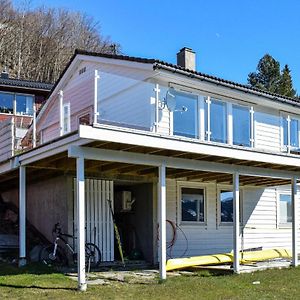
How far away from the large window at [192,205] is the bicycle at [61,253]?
357 centimetres

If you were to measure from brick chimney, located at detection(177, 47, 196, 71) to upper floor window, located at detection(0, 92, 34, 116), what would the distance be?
1666 centimetres

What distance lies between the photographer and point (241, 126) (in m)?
14.4

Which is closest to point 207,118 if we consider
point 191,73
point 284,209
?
point 191,73

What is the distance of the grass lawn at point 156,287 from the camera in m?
9.34

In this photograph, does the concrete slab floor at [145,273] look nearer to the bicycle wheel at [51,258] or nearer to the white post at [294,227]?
the white post at [294,227]

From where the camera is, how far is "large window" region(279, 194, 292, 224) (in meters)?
18.8

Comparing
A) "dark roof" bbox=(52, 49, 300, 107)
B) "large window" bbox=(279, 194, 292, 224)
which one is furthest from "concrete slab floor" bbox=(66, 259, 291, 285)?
"dark roof" bbox=(52, 49, 300, 107)

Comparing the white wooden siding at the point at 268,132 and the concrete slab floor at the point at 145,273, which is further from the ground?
the white wooden siding at the point at 268,132

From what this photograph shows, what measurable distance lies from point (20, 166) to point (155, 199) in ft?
13.2

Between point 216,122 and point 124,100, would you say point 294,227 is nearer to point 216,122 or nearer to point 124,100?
point 216,122

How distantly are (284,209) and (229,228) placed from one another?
3.07 meters

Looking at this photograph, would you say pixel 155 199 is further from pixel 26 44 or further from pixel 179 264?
pixel 26 44

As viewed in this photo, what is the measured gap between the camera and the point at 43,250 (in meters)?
13.5

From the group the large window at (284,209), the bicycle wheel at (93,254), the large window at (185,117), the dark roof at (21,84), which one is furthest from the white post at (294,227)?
the dark roof at (21,84)
